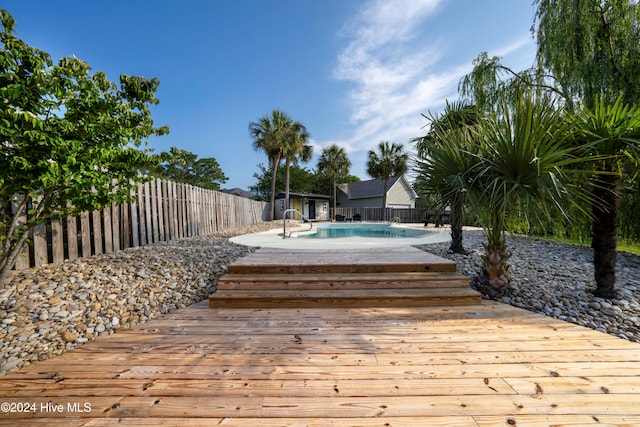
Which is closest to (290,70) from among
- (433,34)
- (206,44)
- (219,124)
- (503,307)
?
(206,44)

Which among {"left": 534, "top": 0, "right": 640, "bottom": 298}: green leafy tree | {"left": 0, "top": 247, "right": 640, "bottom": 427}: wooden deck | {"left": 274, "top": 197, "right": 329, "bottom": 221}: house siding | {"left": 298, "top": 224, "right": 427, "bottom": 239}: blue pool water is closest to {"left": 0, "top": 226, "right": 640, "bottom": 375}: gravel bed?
{"left": 0, "top": 247, "right": 640, "bottom": 427}: wooden deck

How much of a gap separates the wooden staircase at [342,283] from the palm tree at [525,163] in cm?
107

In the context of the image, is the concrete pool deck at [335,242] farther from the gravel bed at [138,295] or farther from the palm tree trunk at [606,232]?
the palm tree trunk at [606,232]

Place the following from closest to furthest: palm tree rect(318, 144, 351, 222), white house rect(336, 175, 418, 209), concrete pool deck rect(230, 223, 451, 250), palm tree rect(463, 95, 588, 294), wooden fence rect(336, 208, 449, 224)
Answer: palm tree rect(463, 95, 588, 294) < concrete pool deck rect(230, 223, 451, 250) < wooden fence rect(336, 208, 449, 224) < palm tree rect(318, 144, 351, 222) < white house rect(336, 175, 418, 209)

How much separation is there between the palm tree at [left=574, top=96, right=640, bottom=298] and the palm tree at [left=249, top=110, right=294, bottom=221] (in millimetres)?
16704

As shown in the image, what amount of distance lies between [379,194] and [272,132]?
41.6 ft

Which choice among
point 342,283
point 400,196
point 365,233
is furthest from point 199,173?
point 342,283

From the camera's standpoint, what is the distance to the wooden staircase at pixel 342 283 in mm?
3045

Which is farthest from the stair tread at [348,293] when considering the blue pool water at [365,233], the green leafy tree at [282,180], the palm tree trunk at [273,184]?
the green leafy tree at [282,180]

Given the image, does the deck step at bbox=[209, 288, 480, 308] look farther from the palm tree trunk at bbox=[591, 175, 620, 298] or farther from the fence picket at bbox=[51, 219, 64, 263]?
the fence picket at bbox=[51, 219, 64, 263]

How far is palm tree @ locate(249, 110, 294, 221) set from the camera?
17766mm

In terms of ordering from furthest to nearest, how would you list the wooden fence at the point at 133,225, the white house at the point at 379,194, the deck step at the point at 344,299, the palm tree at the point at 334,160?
the white house at the point at 379,194 → the palm tree at the point at 334,160 → the wooden fence at the point at 133,225 → the deck step at the point at 344,299

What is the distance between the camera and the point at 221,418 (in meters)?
1.38

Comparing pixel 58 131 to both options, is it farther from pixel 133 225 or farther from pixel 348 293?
pixel 348 293
